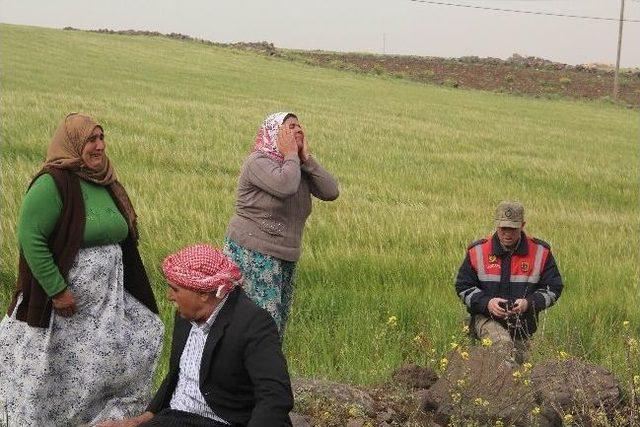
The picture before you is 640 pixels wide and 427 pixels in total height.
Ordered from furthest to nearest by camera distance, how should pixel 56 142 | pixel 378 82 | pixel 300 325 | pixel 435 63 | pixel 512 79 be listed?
1. pixel 435 63
2. pixel 512 79
3. pixel 378 82
4. pixel 300 325
5. pixel 56 142

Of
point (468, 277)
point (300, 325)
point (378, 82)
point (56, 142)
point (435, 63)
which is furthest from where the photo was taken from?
point (435, 63)

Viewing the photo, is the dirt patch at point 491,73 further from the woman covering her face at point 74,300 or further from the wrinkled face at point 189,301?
the wrinkled face at point 189,301

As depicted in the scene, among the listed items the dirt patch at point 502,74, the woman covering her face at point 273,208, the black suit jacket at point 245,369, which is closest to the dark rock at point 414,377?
the woman covering her face at point 273,208

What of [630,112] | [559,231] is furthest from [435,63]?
[559,231]

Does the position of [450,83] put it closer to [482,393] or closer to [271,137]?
[271,137]

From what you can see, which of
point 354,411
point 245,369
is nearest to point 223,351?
point 245,369

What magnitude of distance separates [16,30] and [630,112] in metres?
34.7

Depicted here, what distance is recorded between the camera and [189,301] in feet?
11.2

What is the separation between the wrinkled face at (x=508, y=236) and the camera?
5.46 metres

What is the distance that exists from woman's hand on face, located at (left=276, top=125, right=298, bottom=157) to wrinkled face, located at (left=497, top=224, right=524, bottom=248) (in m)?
1.31

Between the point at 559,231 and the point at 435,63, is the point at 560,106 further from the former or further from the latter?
the point at 559,231

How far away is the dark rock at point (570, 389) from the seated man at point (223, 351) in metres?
1.69

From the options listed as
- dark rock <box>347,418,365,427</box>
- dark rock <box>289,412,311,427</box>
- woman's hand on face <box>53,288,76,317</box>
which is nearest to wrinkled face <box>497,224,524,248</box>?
dark rock <box>347,418,365,427</box>

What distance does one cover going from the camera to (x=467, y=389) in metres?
4.58
